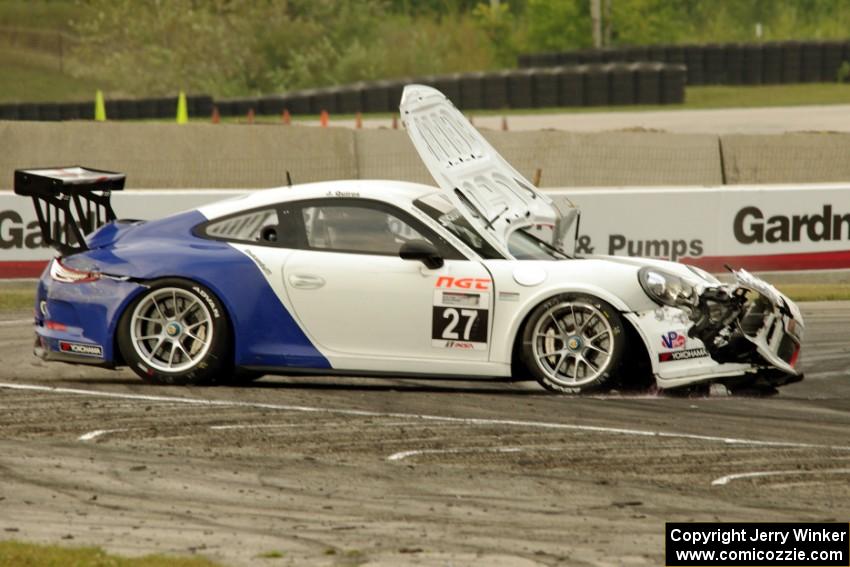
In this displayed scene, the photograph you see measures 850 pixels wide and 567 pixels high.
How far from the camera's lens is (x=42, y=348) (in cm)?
1070

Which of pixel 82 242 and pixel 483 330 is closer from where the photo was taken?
pixel 483 330

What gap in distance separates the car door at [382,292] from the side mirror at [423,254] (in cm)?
4

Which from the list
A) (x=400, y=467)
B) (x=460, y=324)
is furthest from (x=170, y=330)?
(x=400, y=467)

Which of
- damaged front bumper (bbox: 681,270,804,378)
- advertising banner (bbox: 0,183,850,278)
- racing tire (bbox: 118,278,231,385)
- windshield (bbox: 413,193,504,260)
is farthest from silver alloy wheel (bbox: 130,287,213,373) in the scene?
advertising banner (bbox: 0,183,850,278)

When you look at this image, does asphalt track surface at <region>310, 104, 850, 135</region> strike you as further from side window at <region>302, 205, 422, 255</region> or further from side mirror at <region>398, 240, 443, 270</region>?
side mirror at <region>398, 240, 443, 270</region>

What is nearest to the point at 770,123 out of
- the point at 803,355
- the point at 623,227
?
the point at 623,227

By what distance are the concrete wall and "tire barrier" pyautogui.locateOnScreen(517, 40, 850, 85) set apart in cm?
2307

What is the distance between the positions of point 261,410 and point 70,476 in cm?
185

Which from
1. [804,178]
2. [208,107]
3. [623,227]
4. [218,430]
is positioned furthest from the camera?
[208,107]

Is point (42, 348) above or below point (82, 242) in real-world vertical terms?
below

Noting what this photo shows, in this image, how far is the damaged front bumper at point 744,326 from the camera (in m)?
9.94

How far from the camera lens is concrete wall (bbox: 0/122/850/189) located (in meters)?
22.5

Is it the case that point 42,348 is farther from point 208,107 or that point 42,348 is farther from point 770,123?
point 208,107

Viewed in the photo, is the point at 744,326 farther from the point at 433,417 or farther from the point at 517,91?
the point at 517,91
